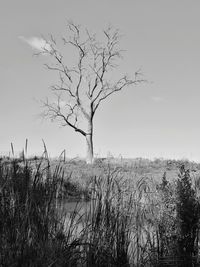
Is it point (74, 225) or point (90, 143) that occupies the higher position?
point (90, 143)

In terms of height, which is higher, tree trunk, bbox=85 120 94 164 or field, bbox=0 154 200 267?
tree trunk, bbox=85 120 94 164

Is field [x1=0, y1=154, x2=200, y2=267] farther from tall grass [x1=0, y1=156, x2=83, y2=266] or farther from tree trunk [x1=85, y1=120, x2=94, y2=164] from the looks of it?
tree trunk [x1=85, y1=120, x2=94, y2=164]

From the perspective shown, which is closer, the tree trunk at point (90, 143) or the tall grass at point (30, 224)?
the tall grass at point (30, 224)

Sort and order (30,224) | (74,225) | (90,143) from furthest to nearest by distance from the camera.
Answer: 1. (90,143)
2. (74,225)
3. (30,224)

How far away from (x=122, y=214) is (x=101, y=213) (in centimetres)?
34

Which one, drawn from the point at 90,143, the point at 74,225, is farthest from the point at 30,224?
the point at 90,143

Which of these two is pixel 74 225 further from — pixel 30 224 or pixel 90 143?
pixel 90 143

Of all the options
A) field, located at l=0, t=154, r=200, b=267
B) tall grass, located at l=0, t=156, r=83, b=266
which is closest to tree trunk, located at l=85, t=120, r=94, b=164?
field, located at l=0, t=154, r=200, b=267

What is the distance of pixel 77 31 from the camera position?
25391 mm

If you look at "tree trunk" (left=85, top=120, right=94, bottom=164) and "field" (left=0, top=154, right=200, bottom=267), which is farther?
"tree trunk" (left=85, top=120, right=94, bottom=164)

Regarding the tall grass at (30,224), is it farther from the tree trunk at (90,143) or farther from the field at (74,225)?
the tree trunk at (90,143)

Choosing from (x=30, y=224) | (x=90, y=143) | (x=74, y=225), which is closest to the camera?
(x=30, y=224)

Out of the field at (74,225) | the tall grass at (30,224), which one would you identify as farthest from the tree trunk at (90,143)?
the tall grass at (30,224)

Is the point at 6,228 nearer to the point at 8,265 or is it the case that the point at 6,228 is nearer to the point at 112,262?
the point at 8,265
